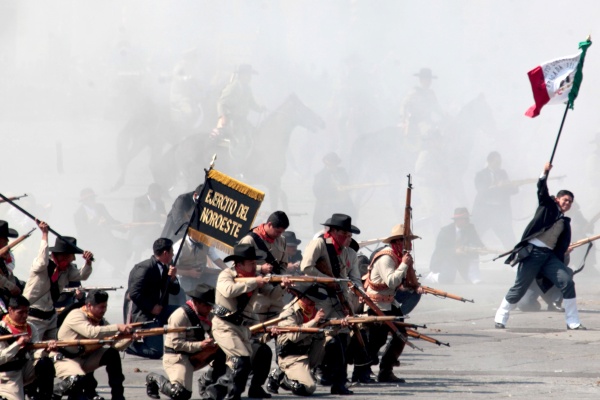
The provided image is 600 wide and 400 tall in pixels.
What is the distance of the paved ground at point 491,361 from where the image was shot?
29.2ft

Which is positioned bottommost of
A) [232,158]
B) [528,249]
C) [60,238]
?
[60,238]

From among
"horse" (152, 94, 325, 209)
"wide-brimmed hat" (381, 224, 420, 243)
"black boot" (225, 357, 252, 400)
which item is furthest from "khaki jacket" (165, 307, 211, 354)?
"horse" (152, 94, 325, 209)

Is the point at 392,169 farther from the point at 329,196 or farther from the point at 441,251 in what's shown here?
the point at 441,251

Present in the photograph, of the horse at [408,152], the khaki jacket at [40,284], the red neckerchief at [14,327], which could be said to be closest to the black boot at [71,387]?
the red neckerchief at [14,327]

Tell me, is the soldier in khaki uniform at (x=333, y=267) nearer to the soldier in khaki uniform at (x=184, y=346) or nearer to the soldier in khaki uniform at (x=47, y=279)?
the soldier in khaki uniform at (x=184, y=346)

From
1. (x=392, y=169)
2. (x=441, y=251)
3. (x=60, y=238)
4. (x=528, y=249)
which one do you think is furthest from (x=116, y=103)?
(x=60, y=238)

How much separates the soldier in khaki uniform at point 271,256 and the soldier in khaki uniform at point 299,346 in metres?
0.17

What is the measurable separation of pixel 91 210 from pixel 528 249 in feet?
31.5

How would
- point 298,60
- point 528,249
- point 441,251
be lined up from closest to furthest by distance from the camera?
point 528,249 → point 441,251 → point 298,60

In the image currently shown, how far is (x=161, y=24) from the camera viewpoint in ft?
106

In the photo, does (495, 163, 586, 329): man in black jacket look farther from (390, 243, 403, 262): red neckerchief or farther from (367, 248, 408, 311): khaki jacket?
(367, 248, 408, 311): khaki jacket

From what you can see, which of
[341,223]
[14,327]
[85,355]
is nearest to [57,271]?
[85,355]

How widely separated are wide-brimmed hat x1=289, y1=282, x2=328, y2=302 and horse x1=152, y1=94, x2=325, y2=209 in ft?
46.0

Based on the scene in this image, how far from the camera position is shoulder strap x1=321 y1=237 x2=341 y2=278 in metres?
9.13
